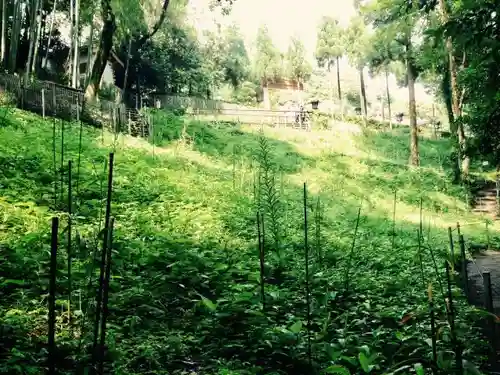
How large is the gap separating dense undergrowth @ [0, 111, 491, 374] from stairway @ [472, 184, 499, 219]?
4.94 m

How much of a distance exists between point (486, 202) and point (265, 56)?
27.6 m

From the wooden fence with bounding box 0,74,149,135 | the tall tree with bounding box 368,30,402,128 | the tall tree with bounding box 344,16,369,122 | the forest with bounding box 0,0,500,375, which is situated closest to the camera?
the forest with bounding box 0,0,500,375

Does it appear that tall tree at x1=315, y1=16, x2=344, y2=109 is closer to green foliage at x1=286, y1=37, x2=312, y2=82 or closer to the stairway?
green foliage at x1=286, y1=37, x2=312, y2=82

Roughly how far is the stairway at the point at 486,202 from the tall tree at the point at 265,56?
2609 centimetres

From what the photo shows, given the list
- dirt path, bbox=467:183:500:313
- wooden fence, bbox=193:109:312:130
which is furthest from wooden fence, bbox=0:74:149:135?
wooden fence, bbox=193:109:312:130

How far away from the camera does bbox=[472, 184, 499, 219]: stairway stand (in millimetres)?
14148

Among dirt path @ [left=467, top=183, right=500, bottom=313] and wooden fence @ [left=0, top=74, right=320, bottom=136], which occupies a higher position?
wooden fence @ [left=0, top=74, right=320, bottom=136]

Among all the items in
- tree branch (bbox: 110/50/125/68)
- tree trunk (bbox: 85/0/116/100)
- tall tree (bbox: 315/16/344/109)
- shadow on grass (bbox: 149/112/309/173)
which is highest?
tall tree (bbox: 315/16/344/109)

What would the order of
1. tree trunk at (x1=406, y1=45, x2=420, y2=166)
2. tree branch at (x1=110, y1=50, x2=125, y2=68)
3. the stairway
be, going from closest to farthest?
the stairway < tree trunk at (x1=406, y1=45, x2=420, y2=166) < tree branch at (x1=110, y1=50, x2=125, y2=68)

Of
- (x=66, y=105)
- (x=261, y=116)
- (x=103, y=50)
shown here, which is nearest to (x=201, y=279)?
(x=66, y=105)

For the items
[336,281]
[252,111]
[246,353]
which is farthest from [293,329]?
[252,111]

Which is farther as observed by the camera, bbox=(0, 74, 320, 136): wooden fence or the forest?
bbox=(0, 74, 320, 136): wooden fence

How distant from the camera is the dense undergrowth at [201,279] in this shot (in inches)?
105

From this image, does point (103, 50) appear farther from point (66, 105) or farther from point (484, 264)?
point (484, 264)
